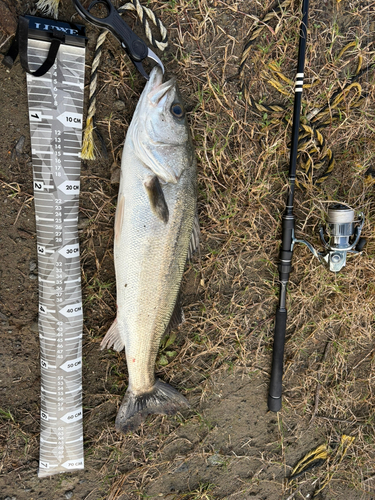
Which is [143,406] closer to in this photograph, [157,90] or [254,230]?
[254,230]

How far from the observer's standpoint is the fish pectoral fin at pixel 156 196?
2.12 metres

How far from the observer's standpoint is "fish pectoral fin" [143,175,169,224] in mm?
2121

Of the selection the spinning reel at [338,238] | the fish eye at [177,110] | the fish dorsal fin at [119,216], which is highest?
the fish eye at [177,110]

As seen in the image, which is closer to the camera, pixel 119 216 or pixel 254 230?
pixel 119 216

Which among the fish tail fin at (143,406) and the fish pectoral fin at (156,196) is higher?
the fish pectoral fin at (156,196)

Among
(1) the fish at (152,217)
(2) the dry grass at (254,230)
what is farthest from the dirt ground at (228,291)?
(1) the fish at (152,217)

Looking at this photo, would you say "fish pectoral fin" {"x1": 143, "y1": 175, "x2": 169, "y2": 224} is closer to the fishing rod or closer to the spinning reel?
the fishing rod

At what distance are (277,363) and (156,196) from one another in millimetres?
1936

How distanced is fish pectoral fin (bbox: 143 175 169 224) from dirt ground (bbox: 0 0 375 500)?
1.58 ft

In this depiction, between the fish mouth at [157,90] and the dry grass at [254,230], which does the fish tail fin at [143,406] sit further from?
the fish mouth at [157,90]

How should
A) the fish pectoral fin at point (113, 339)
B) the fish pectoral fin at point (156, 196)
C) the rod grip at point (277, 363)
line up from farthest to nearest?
1. the rod grip at point (277, 363)
2. the fish pectoral fin at point (113, 339)
3. the fish pectoral fin at point (156, 196)

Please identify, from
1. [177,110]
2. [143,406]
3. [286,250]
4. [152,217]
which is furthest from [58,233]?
[286,250]

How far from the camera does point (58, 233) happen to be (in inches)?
94.2

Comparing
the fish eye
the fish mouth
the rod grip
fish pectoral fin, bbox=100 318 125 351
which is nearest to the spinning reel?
the rod grip
